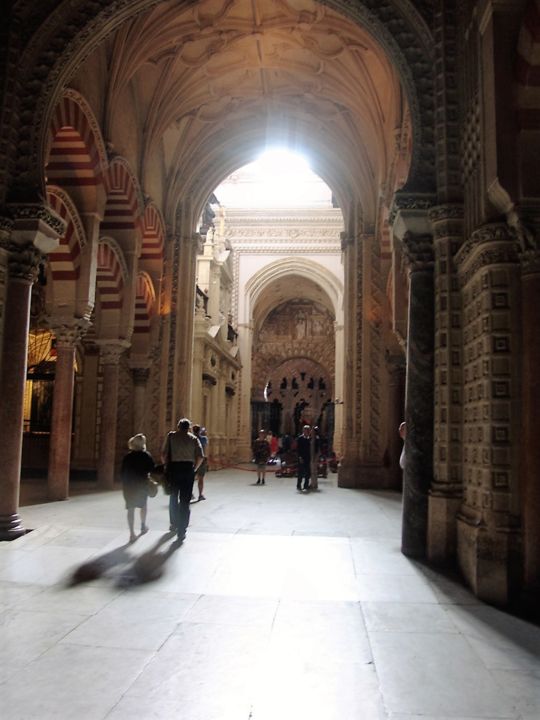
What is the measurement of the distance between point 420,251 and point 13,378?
13.6ft

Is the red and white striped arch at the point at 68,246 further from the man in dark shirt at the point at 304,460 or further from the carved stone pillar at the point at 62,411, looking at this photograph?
the man in dark shirt at the point at 304,460

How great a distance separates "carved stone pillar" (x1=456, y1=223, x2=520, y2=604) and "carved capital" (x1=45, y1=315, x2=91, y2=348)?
614cm

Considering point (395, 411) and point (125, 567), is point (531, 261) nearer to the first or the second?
point (125, 567)

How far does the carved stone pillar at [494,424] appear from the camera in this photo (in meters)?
4.34

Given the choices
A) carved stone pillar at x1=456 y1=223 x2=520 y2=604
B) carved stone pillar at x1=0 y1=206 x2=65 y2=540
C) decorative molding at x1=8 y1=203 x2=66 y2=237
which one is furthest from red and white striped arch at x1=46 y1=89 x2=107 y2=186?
carved stone pillar at x1=456 y1=223 x2=520 y2=604

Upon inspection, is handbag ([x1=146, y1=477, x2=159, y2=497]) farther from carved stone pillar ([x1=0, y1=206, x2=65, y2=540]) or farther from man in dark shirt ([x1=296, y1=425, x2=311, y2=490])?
man in dark shirt ([x1=296, y1=425, x2=311, y2=490])

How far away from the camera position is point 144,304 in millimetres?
12953

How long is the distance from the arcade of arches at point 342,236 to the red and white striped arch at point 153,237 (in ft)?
0.16

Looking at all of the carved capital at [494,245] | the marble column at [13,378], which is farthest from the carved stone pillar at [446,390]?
the marble column at [13,378]

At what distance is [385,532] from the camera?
22.2 feet

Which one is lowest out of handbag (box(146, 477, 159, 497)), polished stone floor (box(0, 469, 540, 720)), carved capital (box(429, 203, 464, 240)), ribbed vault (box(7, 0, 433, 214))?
polished stone floor (box(0, 469, 540, 720))

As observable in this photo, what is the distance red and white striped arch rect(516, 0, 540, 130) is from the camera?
14.6 ft

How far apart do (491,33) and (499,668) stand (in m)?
4.33

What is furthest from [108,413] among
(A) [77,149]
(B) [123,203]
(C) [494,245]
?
(C) [494,245]
